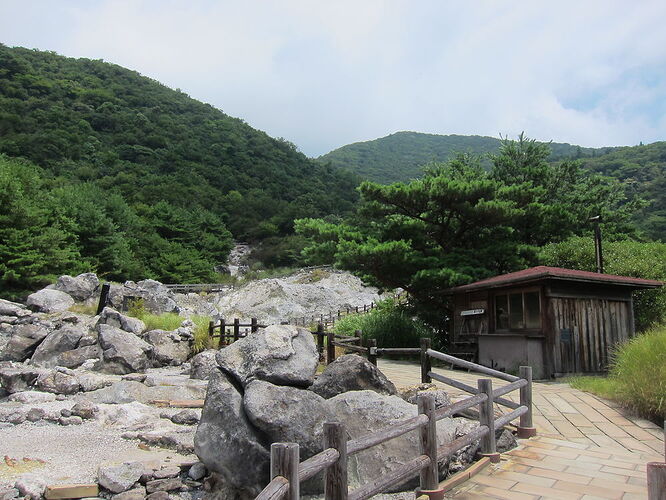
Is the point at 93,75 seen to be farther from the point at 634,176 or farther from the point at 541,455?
the point at 541,455

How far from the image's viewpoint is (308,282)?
37.0 metres

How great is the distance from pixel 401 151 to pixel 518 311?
127339mm

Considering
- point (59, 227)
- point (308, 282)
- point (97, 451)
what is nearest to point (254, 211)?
point (308, 282)

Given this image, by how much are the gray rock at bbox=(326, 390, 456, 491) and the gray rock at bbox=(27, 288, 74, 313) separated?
58.2 feet

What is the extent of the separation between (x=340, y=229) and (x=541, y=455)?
41.1 feet

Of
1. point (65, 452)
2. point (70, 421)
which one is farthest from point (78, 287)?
point (65, 452)

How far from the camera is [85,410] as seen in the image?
905 centimetres

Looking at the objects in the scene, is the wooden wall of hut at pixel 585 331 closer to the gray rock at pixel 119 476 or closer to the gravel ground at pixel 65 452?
the gravel ground at pixel 65 452

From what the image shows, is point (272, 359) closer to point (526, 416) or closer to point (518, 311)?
point (526, 416)

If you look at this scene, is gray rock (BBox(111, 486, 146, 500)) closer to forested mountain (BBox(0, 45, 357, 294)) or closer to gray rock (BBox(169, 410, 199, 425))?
gray rock (BBox(169, 410, 199, 425))

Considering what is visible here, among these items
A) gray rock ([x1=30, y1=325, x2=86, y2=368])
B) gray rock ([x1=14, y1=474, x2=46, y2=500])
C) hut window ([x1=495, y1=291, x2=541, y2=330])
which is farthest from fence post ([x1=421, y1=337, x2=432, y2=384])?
gray rock ([x1=30, y1=325, x2=86, y2=368])

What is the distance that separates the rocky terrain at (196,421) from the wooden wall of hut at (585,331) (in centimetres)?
463

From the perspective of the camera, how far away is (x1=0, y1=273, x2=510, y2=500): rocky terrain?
18.4 ft

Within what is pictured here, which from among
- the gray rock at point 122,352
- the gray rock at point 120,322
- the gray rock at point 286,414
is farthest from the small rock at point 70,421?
the gray rock at point 120,322
